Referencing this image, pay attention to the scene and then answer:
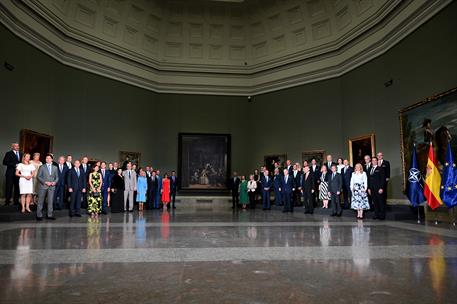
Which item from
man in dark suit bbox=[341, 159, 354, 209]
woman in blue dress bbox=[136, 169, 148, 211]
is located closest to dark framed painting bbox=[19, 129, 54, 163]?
woman in blue dress bbox=[136, 169, 148, 211]

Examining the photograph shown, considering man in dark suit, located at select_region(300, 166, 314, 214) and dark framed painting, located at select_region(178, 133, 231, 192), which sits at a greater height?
dark framed painting, located at select_region(178, 133, 231, 192)

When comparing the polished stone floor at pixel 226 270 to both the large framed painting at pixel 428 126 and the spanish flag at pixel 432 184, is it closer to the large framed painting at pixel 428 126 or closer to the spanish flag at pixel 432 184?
the spanish flag at pixel 432 184

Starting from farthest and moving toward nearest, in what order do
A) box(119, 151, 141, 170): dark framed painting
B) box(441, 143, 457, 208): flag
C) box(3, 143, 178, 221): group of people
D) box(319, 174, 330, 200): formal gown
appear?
box(119, 151, 141, 170): dark framed painting → box(319, 174, 330, 200): formal gown → box(3, 143, 178, 221): group of people → box(441, 143, 457, 208): flag

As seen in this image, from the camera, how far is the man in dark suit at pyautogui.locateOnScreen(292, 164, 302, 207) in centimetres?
1464

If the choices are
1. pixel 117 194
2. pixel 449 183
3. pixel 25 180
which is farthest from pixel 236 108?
pixel 449 183

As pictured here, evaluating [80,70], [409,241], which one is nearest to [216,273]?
[409,241]

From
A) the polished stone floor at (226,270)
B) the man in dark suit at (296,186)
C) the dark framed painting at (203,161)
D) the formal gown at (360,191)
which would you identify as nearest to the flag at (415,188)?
the formal gown at (360,191)

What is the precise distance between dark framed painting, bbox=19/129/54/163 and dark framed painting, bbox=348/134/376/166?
12.4 m

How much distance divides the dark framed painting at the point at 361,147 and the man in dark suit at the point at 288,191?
2816 millimetres

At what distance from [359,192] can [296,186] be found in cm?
402

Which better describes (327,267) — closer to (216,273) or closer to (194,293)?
(216,273)

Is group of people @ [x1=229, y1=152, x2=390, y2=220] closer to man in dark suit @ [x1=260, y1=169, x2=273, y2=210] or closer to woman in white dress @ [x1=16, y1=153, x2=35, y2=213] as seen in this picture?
man in dark suit @ [x1=260, y1=169, x2=273, y2=210]

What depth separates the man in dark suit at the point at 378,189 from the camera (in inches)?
408

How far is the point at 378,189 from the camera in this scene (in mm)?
10414
